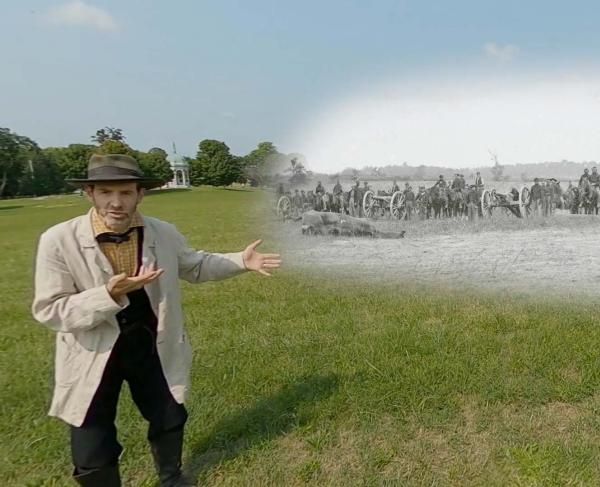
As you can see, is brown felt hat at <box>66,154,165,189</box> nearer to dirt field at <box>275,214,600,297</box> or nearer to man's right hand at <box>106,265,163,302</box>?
man's right hand at <box>106,265,163,302</box>

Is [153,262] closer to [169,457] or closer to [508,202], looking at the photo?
[169,457]

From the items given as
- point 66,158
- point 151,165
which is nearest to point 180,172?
point 66,158

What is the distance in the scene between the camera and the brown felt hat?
1841mm

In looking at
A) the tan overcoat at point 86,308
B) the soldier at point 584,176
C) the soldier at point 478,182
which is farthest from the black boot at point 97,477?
the soldier at point 584,176

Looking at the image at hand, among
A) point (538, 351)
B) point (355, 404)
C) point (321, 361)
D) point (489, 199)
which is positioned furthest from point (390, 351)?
point (489, 199)

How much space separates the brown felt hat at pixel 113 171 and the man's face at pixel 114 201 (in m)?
0.03

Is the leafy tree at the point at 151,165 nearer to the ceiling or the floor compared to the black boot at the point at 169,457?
nearer to the ceiling

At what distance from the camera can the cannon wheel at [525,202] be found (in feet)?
14.9

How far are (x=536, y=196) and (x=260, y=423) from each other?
138 inches

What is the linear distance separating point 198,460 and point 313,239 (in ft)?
12.2

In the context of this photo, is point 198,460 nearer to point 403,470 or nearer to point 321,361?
point 403,470

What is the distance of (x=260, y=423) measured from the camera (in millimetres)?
2764

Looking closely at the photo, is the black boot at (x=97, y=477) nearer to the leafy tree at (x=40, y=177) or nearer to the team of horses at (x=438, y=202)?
the team of horses at (x=438, y=202)

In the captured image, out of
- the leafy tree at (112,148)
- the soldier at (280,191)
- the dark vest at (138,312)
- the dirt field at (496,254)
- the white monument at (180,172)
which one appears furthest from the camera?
the white monument at (180,172)
